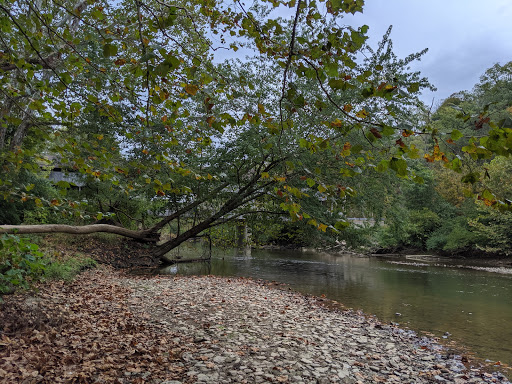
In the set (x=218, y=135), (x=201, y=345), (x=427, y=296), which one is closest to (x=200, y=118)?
(x=201, y=345)

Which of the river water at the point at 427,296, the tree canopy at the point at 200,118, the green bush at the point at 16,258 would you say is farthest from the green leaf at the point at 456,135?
the river water at the point at 427,296

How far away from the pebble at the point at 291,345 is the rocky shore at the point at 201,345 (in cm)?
2

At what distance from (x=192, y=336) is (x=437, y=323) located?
618cm

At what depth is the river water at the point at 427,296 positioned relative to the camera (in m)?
7.72

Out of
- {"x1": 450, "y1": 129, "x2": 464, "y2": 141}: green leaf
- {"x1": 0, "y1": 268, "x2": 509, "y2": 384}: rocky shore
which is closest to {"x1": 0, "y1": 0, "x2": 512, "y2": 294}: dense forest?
{"x1": 450, "y1": 129, "x2": 464, "y2": 141}: green leaf

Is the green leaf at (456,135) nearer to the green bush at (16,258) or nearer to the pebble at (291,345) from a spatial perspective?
the pebble at (291,345)

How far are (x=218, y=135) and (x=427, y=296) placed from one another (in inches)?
374

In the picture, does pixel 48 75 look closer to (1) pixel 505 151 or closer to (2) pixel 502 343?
(1) pixel 505 151

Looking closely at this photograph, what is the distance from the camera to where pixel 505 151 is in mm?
2080

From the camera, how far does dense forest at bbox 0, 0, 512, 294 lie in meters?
2.63

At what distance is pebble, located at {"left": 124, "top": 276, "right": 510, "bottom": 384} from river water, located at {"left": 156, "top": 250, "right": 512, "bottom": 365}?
1044 mm

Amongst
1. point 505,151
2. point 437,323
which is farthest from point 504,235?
point 505,151

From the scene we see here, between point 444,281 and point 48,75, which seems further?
point 444,281

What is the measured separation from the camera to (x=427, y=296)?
38.8 feet
